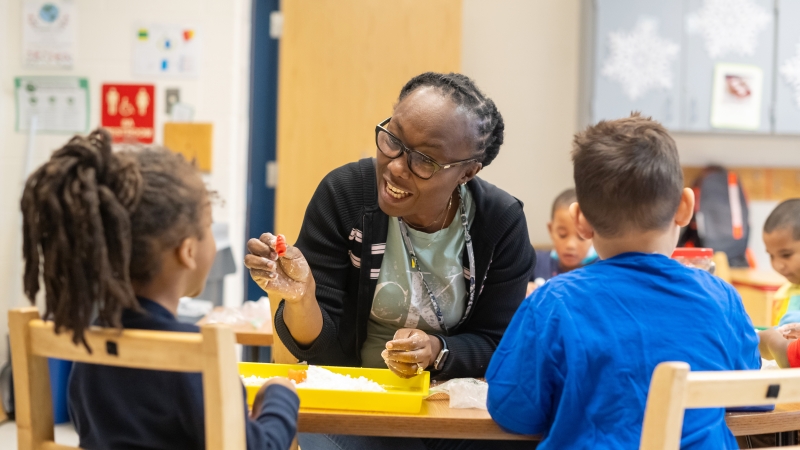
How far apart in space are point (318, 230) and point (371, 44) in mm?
2403

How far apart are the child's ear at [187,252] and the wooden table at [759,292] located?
3.22 meters

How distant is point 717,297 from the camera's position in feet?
3.89

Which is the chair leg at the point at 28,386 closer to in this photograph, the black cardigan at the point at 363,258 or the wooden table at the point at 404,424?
the wooden table at the point at 404,424

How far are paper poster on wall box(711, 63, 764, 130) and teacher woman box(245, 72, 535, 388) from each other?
115 inches

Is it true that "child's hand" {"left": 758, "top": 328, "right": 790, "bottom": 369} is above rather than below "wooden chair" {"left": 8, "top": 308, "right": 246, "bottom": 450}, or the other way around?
below

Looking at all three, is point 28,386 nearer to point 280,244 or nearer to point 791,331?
point 280,244

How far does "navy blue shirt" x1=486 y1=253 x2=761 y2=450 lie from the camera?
43.3 inches

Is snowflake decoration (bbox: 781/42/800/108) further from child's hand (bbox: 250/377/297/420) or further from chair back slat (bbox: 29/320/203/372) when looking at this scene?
chair back slat (bbox: 29/320/203/372)

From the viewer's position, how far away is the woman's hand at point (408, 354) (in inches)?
54.2

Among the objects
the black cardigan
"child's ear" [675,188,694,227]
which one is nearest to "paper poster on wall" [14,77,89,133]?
the black cardigan

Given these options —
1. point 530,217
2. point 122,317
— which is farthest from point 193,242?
point 530,217

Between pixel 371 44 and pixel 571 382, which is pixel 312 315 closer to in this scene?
pixel 571 382

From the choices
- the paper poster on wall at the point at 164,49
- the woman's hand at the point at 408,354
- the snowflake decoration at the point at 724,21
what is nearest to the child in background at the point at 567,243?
the woman's hand at the point at 408,354

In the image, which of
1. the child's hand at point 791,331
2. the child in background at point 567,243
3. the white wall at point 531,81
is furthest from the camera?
the white wall at point 531,81
